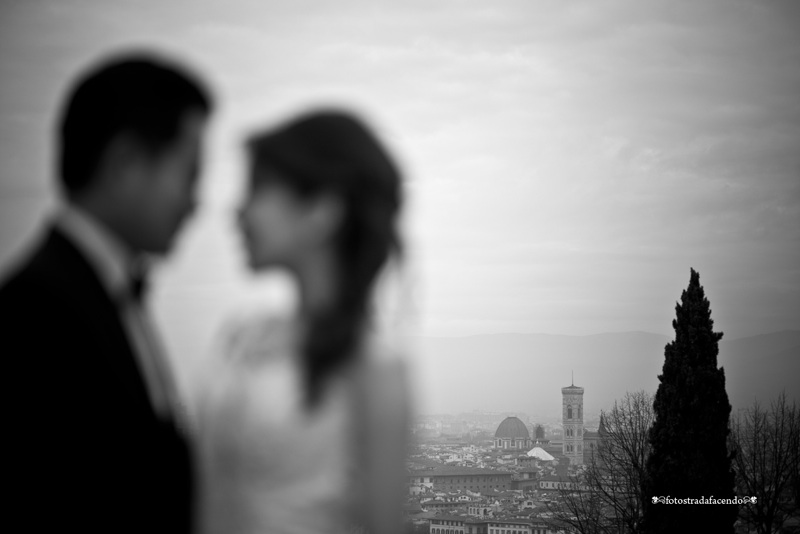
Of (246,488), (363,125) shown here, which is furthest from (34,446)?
(363,125)

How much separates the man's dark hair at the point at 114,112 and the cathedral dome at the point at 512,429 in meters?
179

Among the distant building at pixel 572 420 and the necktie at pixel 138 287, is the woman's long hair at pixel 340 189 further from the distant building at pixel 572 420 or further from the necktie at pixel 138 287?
the distant building at pixel 572 420

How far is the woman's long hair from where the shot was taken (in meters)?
2.03

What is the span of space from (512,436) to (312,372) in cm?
17857

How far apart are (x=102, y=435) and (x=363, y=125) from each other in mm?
901

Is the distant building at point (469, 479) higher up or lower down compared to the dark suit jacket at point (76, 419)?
lower down

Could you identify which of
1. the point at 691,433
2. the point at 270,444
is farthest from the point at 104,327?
the point at 691,433

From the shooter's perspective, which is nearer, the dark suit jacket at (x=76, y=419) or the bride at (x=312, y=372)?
the dark suit jacket at (x=76, y=419)

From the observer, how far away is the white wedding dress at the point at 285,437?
1971 millimetres

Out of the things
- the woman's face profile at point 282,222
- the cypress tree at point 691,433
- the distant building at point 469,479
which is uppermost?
the woman's face profile at point 282,222

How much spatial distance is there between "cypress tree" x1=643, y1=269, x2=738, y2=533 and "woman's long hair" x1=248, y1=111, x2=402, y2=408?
2664cm

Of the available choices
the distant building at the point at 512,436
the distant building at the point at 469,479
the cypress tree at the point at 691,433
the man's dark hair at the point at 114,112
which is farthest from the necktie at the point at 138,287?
the distant building at the point at 512,436

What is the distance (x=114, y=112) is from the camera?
6.23 ft

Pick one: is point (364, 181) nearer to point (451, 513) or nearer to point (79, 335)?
point (79, 335)
